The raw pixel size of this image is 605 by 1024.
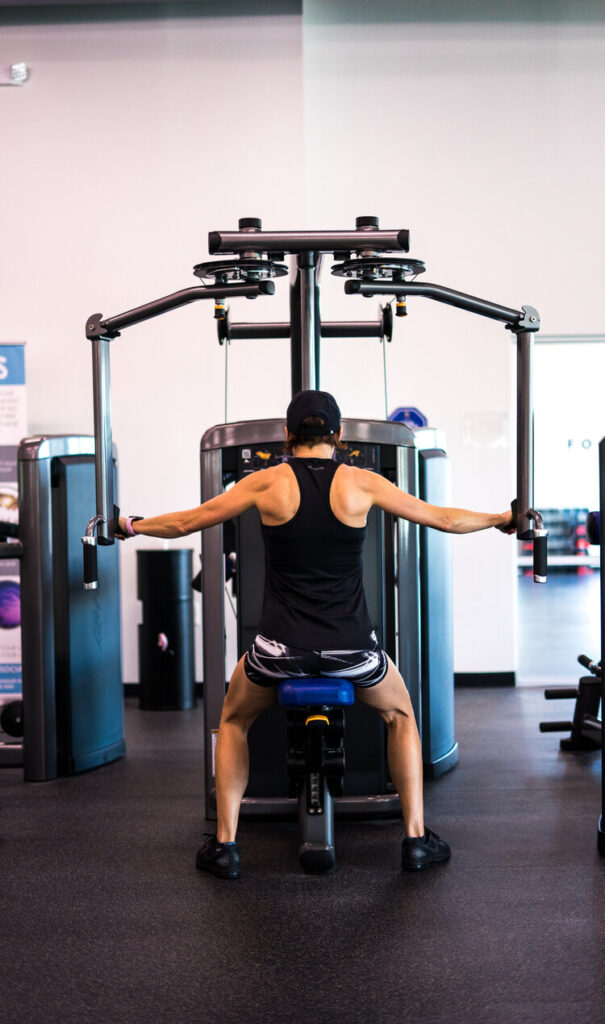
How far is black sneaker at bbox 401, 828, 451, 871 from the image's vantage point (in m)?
3.41

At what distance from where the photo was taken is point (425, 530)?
466 centimetres

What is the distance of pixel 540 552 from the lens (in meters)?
3.30

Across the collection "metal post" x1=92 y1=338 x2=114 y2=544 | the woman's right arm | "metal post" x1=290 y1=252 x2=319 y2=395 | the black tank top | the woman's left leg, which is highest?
"metal post" x1=290 y1=252 x2=319 y2=395

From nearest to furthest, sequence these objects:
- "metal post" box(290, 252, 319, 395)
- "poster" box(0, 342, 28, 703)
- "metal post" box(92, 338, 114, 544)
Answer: "metal post" box(92, 338, 114, 544) < "metal post" box(290, 252, 319, 395) < "poster" box(0, 342, 28, 703)

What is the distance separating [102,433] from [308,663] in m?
1.05

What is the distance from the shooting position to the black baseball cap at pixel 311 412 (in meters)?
3.26

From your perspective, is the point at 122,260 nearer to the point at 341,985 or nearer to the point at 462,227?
the point at 462,227

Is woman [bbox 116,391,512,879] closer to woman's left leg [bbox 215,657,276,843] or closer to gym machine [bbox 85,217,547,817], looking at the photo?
woman's left leg [bbox 215,657,276,843]

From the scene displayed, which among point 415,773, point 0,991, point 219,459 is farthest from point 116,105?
point 0,991

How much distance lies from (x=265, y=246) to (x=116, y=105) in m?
3.47

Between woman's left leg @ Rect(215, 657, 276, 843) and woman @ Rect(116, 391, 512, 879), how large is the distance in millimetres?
11

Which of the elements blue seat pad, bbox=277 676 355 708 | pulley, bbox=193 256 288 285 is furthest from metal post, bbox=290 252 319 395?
blue seat pad, bbox=277 676 355 708

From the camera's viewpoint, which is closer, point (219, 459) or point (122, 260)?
point (219, 459)

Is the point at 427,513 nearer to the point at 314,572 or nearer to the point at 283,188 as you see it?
the point at 314,572
